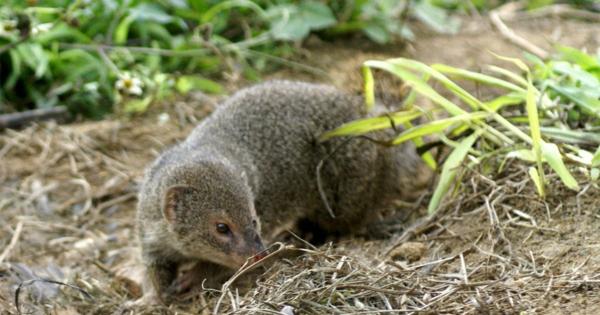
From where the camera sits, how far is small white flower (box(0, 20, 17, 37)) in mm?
5746

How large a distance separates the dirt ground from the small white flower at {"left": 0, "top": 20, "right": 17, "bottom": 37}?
717 millimetres

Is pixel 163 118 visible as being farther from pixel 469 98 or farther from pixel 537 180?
pixel 537 180

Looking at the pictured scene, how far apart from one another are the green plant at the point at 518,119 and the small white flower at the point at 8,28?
7.80 ft

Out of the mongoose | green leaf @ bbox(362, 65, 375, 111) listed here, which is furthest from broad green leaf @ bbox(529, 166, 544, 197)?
the mongoose

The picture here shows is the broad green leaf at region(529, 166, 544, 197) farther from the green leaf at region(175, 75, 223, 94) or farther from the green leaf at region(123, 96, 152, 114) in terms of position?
the green leaf at region(123, 96, 152, 114)

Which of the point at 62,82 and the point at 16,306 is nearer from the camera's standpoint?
the point at 16,306

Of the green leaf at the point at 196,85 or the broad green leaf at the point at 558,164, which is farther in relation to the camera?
the green leaf at the point at 196,85

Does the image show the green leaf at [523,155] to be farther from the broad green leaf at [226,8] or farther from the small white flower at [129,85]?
the broad green leaf at [226,8]

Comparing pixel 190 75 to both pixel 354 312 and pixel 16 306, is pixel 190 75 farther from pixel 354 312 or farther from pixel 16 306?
pixel 354 312

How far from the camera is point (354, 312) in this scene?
334 centimetres

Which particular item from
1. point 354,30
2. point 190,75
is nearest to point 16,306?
point 190,75

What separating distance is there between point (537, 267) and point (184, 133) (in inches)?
124

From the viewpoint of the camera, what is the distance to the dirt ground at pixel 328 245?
3.44 metres

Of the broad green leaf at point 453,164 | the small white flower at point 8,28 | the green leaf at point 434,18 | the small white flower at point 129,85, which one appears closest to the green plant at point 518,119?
the broad green leaf at point 453,164
